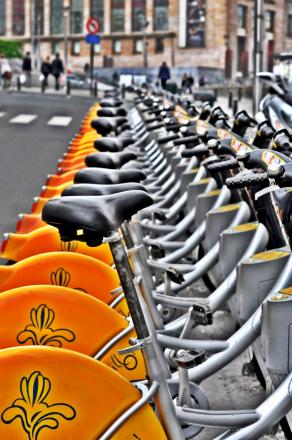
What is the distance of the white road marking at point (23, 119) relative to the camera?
64.7 feet

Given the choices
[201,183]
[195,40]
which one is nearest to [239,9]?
[195,40]

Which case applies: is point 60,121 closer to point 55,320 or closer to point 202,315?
point 202,315

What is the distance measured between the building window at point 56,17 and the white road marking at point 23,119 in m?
64.6

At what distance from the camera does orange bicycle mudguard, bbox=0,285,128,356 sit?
2900 mm

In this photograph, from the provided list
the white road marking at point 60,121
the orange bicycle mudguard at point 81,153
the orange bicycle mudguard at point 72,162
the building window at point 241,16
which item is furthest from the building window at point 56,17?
the orange bicycle mudguard at point 72,162

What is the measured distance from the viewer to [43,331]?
9.66 feet

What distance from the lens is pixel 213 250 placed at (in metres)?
4.42

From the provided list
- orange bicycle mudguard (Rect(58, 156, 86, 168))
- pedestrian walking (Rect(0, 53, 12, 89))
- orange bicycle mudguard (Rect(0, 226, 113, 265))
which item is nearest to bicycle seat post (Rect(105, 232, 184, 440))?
orange bicycle mudguard (Rect(0, 226, 113, 265))

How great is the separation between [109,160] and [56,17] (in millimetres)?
83222

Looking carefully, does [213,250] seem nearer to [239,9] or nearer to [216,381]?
[216,381]

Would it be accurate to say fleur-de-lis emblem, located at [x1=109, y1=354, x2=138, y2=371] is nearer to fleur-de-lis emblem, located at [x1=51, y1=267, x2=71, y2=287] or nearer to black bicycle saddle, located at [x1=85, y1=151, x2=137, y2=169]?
fleur-de-lis emblem, located at [x1=51, y1=267, x2=71, y2=287]

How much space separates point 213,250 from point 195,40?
237ft

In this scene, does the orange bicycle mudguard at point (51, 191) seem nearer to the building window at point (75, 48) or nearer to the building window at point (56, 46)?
the building window at point (75, 48)

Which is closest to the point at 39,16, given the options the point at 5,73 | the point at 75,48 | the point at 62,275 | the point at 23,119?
the point at 75,48
